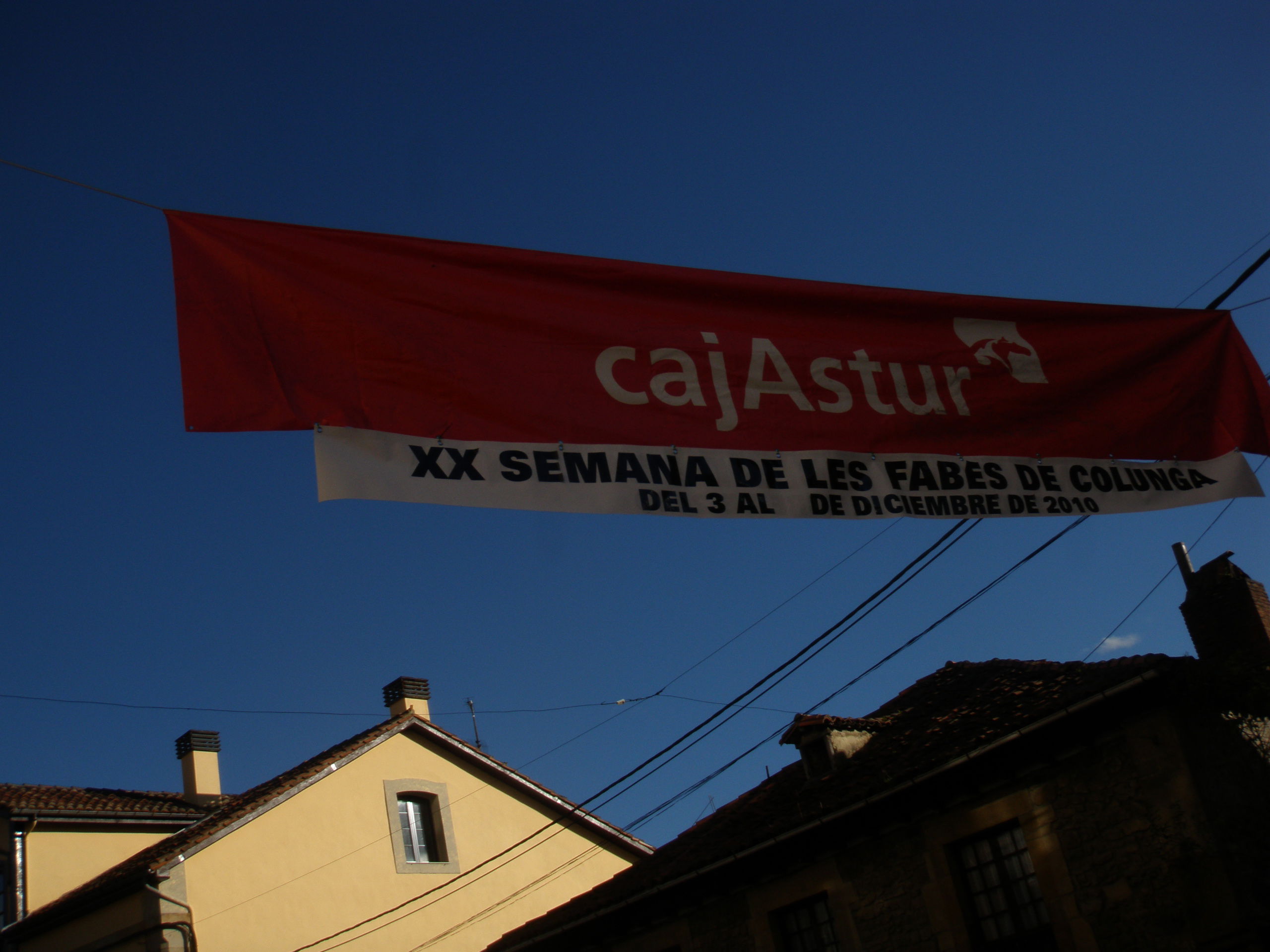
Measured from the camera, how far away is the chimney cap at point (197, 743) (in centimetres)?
2609

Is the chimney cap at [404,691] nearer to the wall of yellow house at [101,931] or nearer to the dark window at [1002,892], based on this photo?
the wall of yellow house at [101,931]

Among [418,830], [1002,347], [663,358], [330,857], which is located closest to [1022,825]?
[1002,347]

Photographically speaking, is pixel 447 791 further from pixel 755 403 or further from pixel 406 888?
pixel 755 403

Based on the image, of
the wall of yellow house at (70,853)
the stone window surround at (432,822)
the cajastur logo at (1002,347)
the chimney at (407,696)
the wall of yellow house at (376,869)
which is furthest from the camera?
the chimney at (407,696)

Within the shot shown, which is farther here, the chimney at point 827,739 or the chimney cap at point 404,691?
the chimney cap at point 404,691

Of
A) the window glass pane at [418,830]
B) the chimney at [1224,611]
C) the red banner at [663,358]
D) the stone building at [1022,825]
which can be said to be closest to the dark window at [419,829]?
the window glass pane at [418,830]

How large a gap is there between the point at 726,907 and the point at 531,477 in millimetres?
13108

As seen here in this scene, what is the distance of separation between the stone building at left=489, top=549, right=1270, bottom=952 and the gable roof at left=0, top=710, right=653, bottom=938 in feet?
8.88

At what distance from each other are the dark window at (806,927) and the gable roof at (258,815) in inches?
117

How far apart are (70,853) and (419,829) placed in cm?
643

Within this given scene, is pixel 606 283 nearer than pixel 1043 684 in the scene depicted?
Yes

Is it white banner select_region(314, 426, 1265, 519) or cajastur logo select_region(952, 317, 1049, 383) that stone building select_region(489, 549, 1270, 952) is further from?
cajastur logo select_region(952, 317, 1049, 383)

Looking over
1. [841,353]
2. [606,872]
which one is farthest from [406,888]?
[841,353]

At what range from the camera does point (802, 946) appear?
14.6m
